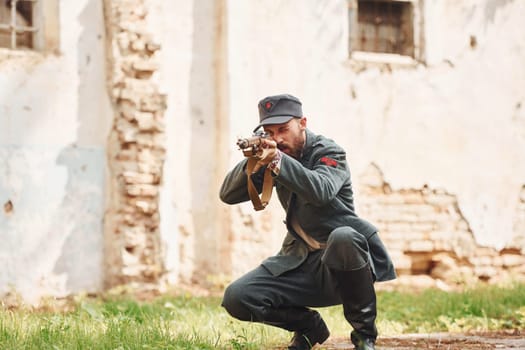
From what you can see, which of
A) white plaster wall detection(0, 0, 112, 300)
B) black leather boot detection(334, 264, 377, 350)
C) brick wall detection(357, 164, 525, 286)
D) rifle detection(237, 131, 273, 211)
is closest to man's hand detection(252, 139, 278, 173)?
rifle detection(237, 131, 273, 211)

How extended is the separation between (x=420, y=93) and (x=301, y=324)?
6248 millimetres

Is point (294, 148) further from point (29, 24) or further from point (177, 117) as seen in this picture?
point (29, 24)

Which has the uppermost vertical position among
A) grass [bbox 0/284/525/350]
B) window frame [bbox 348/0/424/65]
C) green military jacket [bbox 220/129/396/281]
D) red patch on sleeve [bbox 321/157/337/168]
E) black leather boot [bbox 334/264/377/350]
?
window frame [bbox 348/0/424/65]

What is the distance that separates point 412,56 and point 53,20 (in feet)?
13.8

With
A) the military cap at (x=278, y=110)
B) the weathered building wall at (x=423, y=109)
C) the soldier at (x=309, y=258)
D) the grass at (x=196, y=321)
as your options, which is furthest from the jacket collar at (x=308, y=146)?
the weathered building wall at (x=423, y=109)

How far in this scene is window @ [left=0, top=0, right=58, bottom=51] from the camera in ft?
29.1

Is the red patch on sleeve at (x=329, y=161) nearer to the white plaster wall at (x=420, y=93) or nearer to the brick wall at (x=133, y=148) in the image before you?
the brick wall at (x=133, y=148)

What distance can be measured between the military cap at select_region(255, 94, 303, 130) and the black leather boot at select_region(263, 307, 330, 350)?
97 cm

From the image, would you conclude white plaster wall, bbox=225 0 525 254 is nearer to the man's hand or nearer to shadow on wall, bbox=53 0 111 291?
shadow on wall, bbox=53 0 111 291

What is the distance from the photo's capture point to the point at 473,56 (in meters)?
10.6

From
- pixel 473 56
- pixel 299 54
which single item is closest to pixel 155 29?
pixel 299 54

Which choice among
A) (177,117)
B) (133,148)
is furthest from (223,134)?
(133,148)

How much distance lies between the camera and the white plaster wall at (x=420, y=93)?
9680mm

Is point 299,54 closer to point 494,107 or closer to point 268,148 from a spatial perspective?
point 494,107
